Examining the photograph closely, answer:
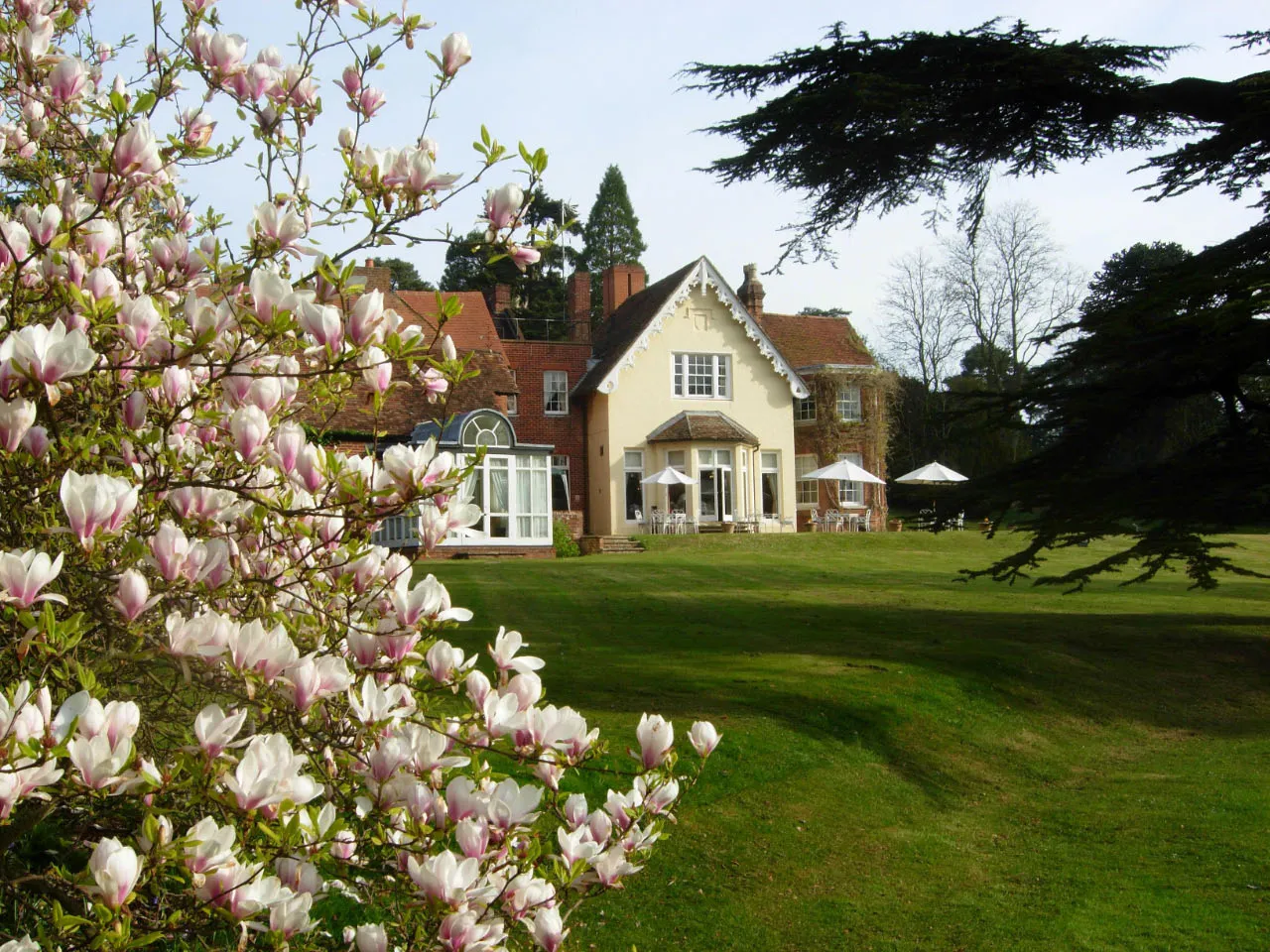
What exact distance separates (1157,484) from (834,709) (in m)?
4.69

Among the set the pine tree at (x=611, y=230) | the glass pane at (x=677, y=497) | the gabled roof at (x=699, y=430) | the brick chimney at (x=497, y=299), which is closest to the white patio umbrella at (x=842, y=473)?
the gabled roof at (x=699, y=430)

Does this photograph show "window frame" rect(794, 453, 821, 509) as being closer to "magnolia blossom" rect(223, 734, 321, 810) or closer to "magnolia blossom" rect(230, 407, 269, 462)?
"magnolia blossom" rect(230, 407, 269, 462)

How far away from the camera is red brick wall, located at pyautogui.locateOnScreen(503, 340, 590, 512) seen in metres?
37.6

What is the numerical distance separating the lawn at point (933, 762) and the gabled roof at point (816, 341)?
2241 cm

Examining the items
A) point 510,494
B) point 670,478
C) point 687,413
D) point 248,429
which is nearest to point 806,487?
point 687,413

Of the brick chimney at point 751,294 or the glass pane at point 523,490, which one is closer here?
the glass pane at point 523,490

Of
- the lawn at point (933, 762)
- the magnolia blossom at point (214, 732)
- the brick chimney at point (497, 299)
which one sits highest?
the brick chimney at point (497, 299)

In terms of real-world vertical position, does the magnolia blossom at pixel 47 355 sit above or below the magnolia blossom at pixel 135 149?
below

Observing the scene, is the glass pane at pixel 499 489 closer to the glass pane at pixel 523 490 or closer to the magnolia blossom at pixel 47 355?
the glass pane at pixel 523 490

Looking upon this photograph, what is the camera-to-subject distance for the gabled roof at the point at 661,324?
1409 inches

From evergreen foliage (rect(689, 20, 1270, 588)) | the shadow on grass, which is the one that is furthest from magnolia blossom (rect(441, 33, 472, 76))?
evergreen foliage (rect(689, 20, 1270, 588))

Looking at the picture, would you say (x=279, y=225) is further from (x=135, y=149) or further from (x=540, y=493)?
(x=540, y=493)

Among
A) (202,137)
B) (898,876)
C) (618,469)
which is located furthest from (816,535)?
(202,137)

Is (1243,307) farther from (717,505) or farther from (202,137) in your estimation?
(717,505)
